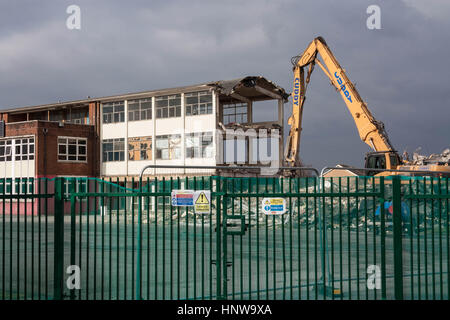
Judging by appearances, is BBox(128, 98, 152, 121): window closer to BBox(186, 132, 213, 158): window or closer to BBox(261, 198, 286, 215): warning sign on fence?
BBox(186, 132, 213, 158): window

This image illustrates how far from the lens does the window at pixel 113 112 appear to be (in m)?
43.6

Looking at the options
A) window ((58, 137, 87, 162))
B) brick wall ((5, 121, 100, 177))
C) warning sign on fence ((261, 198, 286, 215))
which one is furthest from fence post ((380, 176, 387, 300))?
window ((58, 137, 87, 162))

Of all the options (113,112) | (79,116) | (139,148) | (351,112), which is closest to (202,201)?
(351,112)

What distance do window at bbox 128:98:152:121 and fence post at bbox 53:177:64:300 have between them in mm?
34004

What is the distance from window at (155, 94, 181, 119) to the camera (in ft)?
133

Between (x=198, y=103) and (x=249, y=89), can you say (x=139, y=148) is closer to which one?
(x=198, y=103)

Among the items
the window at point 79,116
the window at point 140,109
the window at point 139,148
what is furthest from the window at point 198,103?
the window at point 79,116

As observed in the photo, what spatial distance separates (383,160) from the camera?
2623 centimetres

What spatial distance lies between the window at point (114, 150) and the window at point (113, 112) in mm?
1795

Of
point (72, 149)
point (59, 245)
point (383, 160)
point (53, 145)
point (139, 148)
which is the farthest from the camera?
point (72, 149)

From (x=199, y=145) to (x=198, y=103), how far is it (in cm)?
335

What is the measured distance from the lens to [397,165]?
26.1 meters

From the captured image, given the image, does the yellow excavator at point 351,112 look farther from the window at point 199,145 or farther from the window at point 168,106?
the window at point 168,106
